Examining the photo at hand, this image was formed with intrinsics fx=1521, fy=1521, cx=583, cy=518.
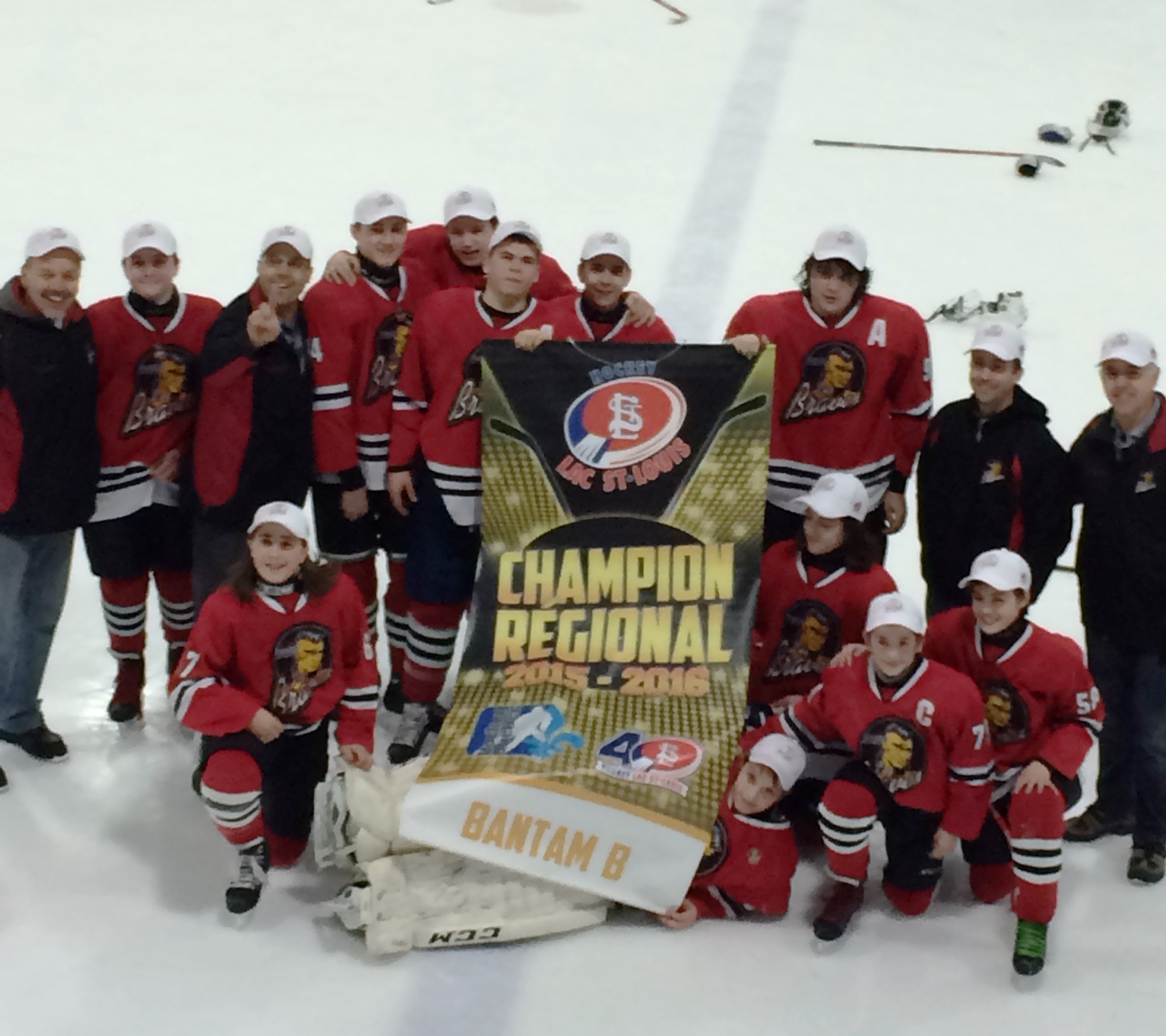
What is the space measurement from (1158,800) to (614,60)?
5.38m

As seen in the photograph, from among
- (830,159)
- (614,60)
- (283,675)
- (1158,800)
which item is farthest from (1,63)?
(1158,800)

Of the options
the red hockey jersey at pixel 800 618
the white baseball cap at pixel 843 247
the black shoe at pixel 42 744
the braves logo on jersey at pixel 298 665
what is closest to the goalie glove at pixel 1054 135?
the white baseball cap at pixel 843 247

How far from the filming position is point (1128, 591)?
2.88 metres

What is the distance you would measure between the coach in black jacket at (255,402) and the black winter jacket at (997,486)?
4.17 feet

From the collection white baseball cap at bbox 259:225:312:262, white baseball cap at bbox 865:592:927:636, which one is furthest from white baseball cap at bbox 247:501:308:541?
white baseball cap at bbox 865:592:927:636

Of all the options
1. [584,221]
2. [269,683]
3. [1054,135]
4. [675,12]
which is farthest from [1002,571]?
[675,12]

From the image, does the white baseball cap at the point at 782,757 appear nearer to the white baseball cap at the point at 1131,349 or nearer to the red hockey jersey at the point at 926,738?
the red hockey jersey at the point at 926,738

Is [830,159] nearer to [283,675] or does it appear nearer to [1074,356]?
[1074,356]

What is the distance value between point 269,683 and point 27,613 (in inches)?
26.2

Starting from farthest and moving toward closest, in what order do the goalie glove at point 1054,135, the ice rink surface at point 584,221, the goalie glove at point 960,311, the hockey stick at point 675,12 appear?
1. the hockey stick at point 675,12
2. the goalie glove at point 1054,135
3. the goalie glove at point 960,311
4. the ice rink surface at point 584,221

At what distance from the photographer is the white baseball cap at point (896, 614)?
8.82 ft

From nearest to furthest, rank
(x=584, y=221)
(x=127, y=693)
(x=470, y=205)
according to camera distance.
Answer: (x=470, y=205)
(x=127, y=693)
(x=584, y=221)

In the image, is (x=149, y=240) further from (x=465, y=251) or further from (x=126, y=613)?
(x=126, y=613)

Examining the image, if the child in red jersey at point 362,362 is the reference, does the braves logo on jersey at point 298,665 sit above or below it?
below
